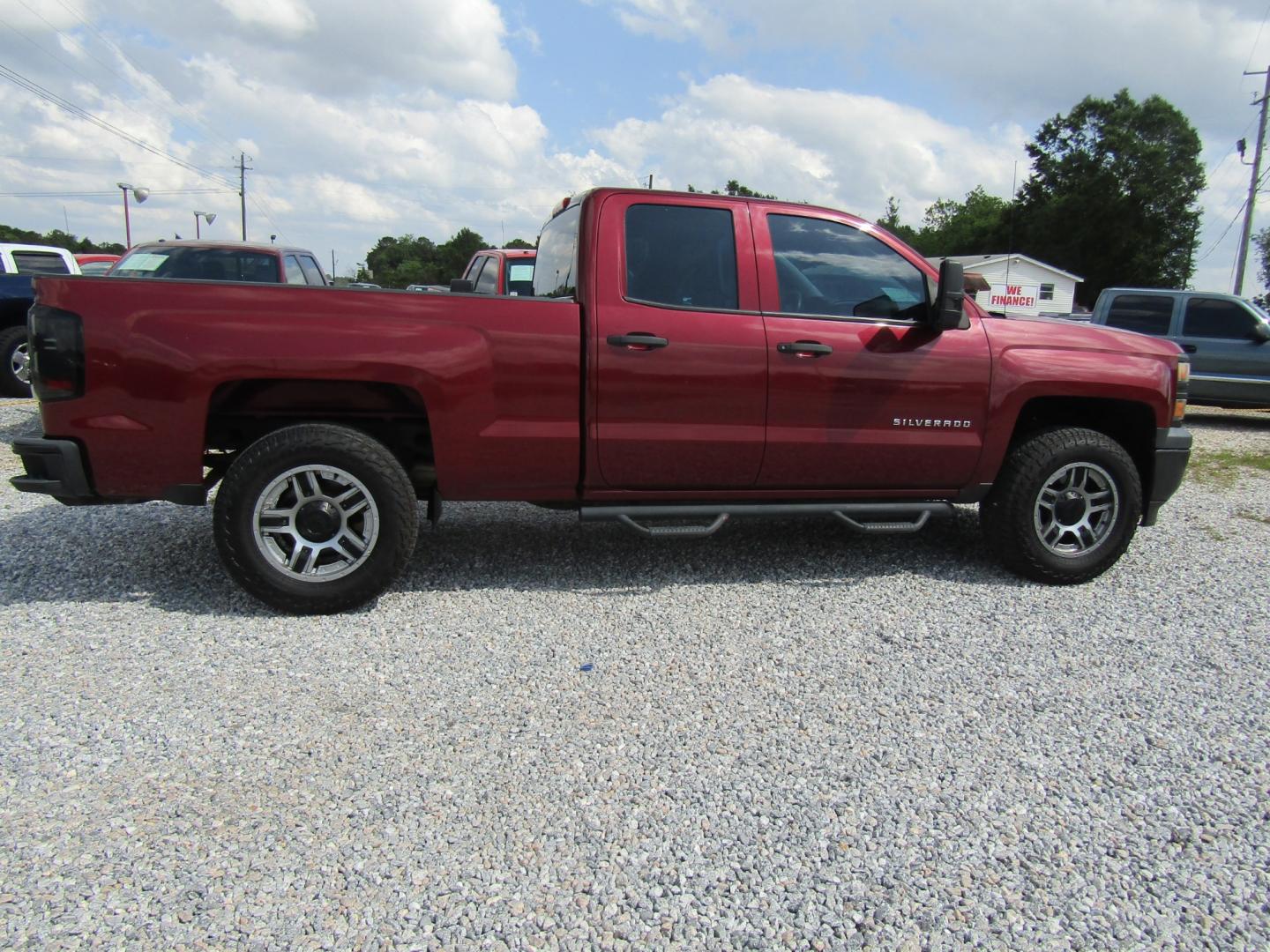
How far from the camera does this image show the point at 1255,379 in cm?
1129

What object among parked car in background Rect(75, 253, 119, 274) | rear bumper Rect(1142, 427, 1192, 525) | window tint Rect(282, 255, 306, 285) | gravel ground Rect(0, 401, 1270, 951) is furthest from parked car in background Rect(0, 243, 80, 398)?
rear bumper Rect(1142, 427, 1192, 525)

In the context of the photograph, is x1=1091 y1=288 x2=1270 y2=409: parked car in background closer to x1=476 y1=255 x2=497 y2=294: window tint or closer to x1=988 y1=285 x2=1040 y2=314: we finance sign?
x1=476 y1=255 x2=497 y2=294: window tint

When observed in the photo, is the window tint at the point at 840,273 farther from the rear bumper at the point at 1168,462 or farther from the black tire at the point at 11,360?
the black tire at the point at 11,360

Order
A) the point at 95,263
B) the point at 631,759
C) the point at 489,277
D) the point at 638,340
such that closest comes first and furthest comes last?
the point at 631,759
the point at 638,340
the point at 489,277
the point at 95,263

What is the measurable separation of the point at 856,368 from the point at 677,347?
35.8 inches

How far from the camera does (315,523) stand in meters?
3.87

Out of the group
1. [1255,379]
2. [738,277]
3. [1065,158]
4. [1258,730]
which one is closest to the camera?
[1258,730]

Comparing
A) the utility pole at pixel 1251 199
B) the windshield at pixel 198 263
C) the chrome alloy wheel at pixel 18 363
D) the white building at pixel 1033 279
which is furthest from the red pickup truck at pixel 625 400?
the white building at pixel 1033 279

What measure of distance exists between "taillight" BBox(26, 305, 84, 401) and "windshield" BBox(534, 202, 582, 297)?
2.09 metres

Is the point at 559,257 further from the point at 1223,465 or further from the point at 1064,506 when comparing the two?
the point at 1223,465

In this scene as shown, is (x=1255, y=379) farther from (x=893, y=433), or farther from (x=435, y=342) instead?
(x=435, y=342)

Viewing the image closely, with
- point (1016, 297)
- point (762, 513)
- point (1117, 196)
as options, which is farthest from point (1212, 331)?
point (1117, 196)

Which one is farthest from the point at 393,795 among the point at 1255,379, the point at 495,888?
the point at 1255,379

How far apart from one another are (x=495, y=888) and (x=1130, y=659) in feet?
9.52
